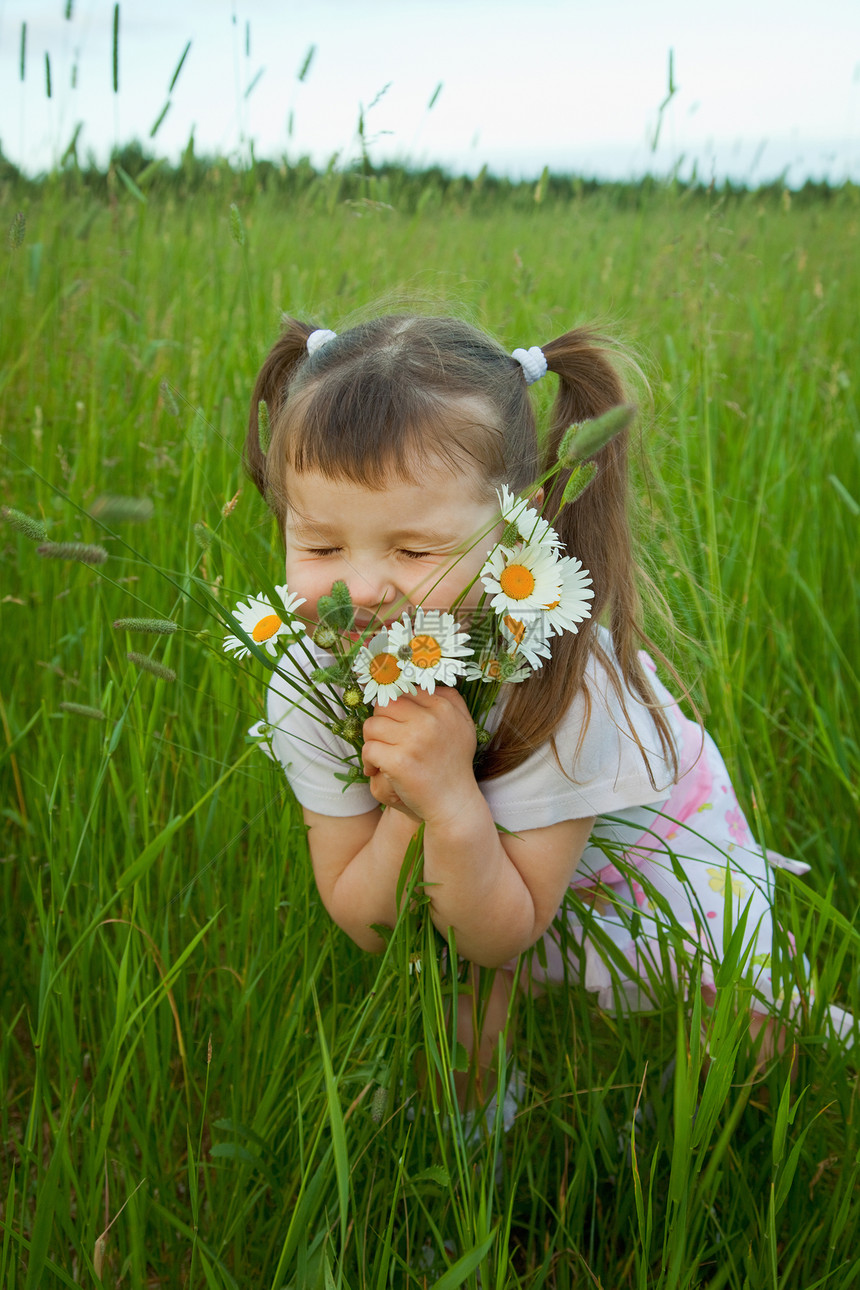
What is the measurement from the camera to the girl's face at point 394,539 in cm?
106

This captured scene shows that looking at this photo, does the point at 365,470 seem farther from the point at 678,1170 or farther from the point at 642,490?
the point at 678,1170

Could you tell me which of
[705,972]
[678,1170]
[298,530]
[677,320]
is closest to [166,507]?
[298,530]

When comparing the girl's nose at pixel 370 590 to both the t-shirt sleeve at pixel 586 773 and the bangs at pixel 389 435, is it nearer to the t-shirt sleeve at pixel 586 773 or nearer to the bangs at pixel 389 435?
the bangs at pixel 389 435

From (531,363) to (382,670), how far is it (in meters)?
0.55

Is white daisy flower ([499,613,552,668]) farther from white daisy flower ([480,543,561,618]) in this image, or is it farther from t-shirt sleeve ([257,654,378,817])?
t-shirt sleeve ([257,654,378,817])

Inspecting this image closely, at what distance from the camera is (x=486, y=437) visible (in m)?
1.16

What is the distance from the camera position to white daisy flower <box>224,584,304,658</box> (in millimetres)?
952

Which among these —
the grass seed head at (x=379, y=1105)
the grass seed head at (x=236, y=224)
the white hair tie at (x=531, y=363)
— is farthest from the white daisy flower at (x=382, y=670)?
the grass seed head at (x=236, y=224)

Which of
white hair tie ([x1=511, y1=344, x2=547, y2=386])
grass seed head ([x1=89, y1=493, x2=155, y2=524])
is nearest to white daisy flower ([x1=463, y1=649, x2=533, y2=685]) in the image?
grass seed head ([x1=89, y1=493, x2=155, y2=524])

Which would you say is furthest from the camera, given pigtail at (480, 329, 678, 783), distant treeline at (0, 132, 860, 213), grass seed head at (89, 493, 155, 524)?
distant treeline at (0, 132, 860, 213)

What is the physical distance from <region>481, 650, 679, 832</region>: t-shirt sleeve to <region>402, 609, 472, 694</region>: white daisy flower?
1.01ft

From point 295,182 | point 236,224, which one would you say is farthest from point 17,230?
point 295,182

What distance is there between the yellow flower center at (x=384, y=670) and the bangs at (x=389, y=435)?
23cm

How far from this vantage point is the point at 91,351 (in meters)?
2.32
